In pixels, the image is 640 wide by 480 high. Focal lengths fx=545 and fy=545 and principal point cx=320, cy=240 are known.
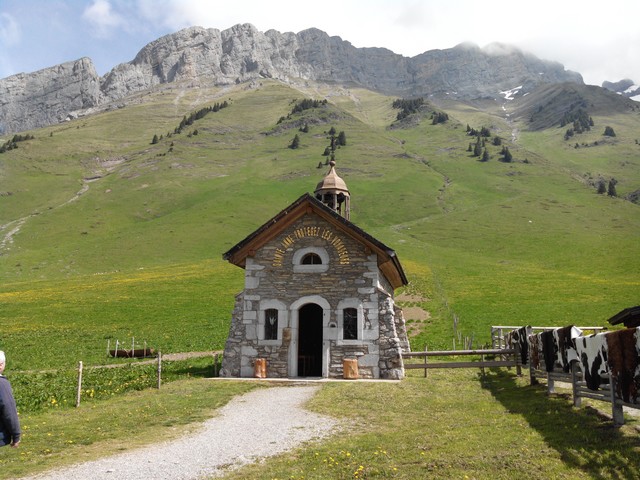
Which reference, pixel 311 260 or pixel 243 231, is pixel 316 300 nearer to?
pixel 311 260

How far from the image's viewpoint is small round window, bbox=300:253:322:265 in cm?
2647

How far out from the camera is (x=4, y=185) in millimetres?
139125

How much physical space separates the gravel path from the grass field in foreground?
0.57 meters

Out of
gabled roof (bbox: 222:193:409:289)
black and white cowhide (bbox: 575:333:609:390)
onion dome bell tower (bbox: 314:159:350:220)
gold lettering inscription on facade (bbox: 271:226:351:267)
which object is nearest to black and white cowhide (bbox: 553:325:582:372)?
black and white cowhide (bbox: 575:333:609:390)

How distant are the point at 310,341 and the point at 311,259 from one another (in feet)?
17.1

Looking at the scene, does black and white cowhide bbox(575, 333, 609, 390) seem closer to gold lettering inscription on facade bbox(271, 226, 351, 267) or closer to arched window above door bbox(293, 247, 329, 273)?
gold lettering inscription on facade bbox(271, 226, 351, 267)

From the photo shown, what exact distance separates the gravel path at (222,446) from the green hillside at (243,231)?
67.6 ft

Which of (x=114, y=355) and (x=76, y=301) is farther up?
(x=76, y=301)

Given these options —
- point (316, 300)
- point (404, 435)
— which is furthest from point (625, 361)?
point (316, 300)

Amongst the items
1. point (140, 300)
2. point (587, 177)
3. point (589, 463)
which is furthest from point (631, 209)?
point (589, 463)

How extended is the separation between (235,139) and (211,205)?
8019 centimetres

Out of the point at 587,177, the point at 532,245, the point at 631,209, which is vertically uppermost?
the point at 587,177

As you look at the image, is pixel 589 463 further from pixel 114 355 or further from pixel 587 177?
pixel 587 177

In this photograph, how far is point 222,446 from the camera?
12.4 meters
